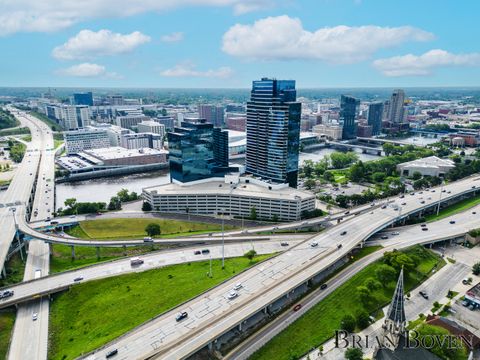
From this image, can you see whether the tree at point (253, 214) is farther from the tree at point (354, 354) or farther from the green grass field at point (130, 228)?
the tree at point (354, 354)

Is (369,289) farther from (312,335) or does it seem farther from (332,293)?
(312,335)

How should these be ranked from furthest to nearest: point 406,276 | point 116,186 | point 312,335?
1. point 116,186
2. point 406,276
3. point 312,335

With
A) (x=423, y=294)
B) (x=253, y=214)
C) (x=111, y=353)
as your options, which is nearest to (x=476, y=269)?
(x=423, y=294)

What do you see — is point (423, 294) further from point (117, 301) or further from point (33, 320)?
point (33, 320)

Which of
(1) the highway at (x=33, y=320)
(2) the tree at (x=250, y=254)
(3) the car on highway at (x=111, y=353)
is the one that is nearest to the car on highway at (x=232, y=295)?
(2) the tree at (x=250, y=254)

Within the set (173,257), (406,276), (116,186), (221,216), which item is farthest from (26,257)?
(406,276)

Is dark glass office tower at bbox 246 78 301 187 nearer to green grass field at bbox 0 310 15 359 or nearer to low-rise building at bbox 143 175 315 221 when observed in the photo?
low-rise building at bbox 143 175 315 221
